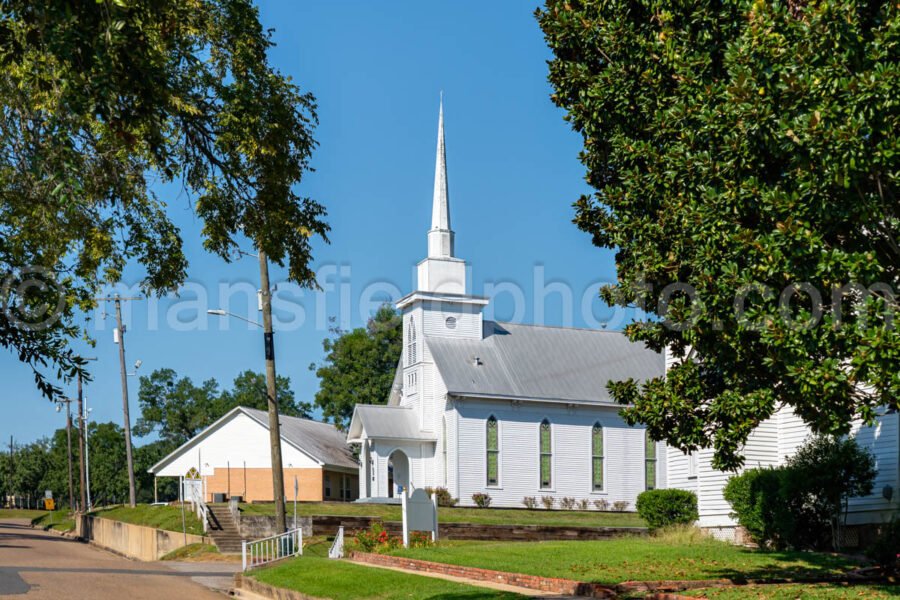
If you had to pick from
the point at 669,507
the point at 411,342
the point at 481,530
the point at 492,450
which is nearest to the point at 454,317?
the point at 411,342

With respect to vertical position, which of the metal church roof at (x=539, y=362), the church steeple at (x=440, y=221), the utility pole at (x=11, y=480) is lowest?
the utility pole at (x=11, y=480)

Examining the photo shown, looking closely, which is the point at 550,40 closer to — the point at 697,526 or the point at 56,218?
the point at 56,218

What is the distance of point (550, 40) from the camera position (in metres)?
17.8

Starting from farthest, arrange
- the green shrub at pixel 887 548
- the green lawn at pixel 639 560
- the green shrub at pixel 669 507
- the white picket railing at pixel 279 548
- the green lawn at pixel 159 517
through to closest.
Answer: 1. the green lawn at pixel 159 517
2. the green shrub at pixel 669 507
3. the white picket railing at pixel 279 548
4. the green shrub at pixel 887 548
5. the green lawn at pixel 639 560

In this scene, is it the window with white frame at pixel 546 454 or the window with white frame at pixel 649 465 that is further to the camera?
the window with white frame at pixel 649 465

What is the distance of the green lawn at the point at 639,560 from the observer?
65.0 ft

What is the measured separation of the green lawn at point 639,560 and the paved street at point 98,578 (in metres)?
5.14

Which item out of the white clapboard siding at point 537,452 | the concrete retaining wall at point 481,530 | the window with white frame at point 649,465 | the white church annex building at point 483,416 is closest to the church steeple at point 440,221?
the white church annex building at point 483,416

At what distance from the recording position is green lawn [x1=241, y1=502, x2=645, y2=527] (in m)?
37.7

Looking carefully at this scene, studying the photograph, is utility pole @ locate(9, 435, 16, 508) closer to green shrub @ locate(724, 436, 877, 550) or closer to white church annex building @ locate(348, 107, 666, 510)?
white church annex building @ locate(348, 107, 666, 510)

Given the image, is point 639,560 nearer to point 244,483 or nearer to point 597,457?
point 597,457

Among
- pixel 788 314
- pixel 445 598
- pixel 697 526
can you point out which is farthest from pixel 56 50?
pixel 697 526

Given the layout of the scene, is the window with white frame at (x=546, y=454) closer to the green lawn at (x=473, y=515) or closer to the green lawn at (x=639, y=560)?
the green lawn at (x=473, y=515)

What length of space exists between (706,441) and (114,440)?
3988 inches
